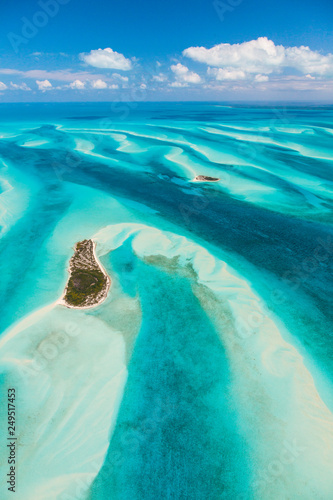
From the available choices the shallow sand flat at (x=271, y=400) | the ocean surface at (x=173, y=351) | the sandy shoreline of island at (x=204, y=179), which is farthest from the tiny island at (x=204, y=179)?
the shallow sand flat at (x=271, y=400)

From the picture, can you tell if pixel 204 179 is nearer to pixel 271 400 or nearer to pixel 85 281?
pixel 85 281

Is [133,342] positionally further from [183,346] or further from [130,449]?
[130,449]

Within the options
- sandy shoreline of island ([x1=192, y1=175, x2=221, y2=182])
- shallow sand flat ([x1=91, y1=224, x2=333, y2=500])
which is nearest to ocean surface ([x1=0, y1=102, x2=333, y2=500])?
shallow sand flat ([x1=91, y1=224, x2=333, y2=500])

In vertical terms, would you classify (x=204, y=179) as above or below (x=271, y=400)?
above

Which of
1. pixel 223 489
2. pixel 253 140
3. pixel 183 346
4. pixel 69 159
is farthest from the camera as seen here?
pixel 253 140

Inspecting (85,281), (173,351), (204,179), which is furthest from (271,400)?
(204,179)

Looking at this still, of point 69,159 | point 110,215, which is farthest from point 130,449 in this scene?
point 69,159
